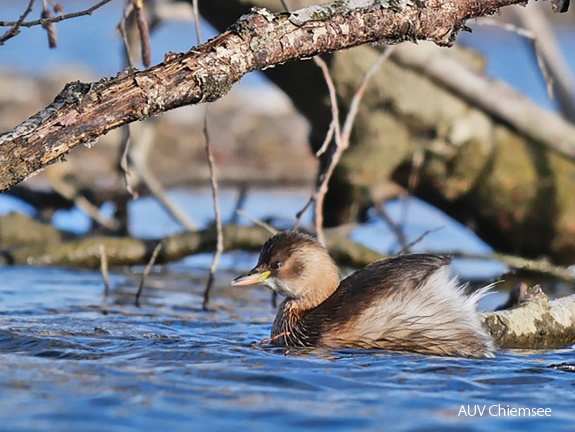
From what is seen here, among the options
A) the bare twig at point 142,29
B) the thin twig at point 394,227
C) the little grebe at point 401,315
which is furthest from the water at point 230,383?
the thin twig at point 394,227

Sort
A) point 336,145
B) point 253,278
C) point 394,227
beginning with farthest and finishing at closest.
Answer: point 394,227 < point 336,145 < point 253,278

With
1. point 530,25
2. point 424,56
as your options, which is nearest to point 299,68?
point 424,56

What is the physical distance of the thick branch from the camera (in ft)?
14.5

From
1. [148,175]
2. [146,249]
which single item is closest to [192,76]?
[146,249]

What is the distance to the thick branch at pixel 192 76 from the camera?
4.42 meters

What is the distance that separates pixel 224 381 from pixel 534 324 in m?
2.01

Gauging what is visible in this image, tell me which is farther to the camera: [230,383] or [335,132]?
[335,132]

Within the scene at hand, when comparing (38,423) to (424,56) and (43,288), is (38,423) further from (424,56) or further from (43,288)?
(424,56)

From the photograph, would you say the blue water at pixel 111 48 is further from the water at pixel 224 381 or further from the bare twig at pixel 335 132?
the water at pixel 224 381

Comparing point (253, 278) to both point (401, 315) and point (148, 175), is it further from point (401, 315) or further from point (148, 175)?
point (148, 175)

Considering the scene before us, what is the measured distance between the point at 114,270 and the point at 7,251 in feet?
2.70

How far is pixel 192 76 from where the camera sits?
4.48 meters

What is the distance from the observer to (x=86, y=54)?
2730cm

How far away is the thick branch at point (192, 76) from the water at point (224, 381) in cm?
93
